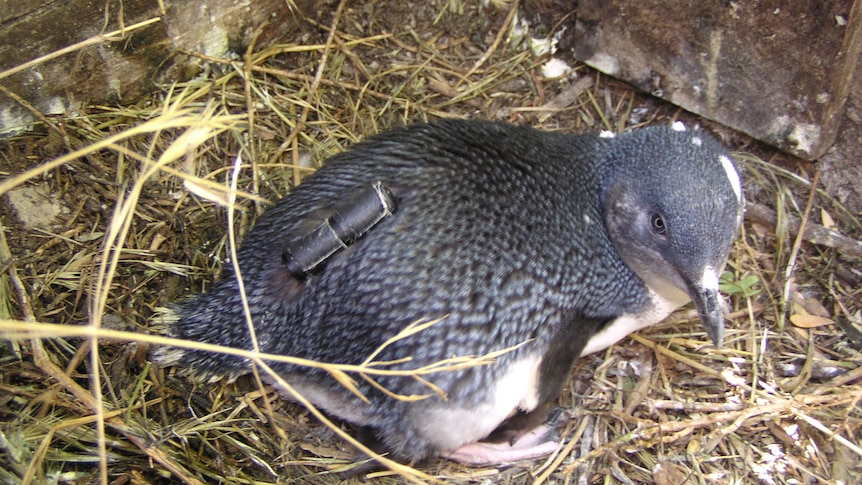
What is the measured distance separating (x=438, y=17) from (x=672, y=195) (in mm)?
1789

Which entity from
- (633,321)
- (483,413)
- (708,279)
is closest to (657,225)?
(708,279)

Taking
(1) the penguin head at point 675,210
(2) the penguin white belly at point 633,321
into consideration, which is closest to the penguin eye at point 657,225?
(1) the penguin head at point 675,210

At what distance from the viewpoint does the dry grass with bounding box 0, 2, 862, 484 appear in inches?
96.7

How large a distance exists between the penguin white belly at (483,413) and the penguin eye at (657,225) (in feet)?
2.26

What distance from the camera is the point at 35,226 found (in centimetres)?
274

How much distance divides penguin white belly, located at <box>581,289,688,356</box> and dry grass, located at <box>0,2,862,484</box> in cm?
18

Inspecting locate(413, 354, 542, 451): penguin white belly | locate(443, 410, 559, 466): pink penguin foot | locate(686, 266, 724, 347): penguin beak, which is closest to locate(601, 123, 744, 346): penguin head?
locate(686, 266, 724, 347): penguin beak

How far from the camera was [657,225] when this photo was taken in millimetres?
2697

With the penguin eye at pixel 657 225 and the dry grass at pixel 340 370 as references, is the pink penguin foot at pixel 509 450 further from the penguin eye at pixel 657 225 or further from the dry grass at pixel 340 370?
the penguin eye at pixel 657 225

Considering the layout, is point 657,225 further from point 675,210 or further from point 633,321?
point 633,321

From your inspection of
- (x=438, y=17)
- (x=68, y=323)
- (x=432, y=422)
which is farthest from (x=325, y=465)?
(x=438, y=17)

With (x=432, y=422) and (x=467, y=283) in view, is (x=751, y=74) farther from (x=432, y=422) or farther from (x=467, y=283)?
(x=432, y=422)

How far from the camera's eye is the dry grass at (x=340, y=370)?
246 centimetres

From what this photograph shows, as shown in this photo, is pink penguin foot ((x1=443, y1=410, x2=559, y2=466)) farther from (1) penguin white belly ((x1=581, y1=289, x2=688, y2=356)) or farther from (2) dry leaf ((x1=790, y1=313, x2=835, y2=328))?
(2) dry leaf ((x1=790, y1=313, x2=835, y2=328))
